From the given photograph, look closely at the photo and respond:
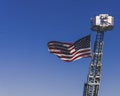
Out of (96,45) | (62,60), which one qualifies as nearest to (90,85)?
(96,45)

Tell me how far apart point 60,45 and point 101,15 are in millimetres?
10984

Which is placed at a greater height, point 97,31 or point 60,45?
point 97,31

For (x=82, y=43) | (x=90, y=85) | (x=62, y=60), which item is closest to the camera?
(x=62, y=60)

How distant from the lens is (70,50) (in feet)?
196

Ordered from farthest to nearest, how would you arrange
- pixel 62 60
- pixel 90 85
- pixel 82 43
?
pixel 90 85 < pixel 82 43 < pixel 62 60

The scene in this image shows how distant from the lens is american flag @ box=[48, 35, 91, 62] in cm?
5866

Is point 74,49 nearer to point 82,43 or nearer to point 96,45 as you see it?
point 82,43

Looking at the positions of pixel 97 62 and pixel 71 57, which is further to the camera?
pixel 97 62

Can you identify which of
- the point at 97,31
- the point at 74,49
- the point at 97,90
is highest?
the point at 97,31

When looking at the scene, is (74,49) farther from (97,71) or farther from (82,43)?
(97,71)

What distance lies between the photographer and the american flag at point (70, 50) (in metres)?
58.7

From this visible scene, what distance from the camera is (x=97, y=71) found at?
2726 inches

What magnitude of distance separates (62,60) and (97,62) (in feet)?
44.0

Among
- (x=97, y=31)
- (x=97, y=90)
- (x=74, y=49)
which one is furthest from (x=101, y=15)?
(x=97, y=90)
